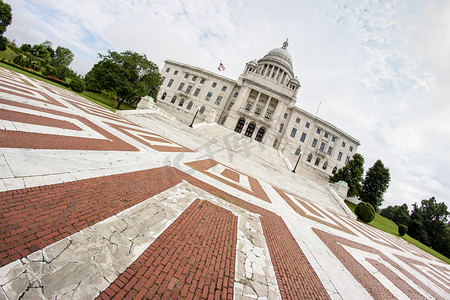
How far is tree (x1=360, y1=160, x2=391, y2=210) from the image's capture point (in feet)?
98.2

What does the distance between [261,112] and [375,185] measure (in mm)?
26054

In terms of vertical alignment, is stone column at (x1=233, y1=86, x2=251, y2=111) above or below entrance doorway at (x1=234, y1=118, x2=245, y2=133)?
above

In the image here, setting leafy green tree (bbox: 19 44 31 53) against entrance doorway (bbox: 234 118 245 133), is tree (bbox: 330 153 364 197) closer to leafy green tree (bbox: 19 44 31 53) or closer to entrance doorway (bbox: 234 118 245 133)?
entrance doorway (bbox: 234 118 245 133)

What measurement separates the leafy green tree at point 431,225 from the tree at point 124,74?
52.6 m

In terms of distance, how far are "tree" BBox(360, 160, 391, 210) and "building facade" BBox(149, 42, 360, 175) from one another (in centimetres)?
823

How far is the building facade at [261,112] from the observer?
125ft

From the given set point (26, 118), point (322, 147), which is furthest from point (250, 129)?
point (26, 118)

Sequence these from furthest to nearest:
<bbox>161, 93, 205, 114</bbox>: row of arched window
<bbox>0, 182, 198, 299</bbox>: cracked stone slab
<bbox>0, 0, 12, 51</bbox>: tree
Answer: <bbox>161, 93, 205, 114</bbox>: row of arched window, <bbox>0, 0, 12, 51</bbox>: tree, <bbox>0, 182, 198, 299</bbox>: cracked stone slab

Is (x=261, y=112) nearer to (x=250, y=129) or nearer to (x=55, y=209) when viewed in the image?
(x=250, y=129)

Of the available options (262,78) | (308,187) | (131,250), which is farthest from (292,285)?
(262,78)

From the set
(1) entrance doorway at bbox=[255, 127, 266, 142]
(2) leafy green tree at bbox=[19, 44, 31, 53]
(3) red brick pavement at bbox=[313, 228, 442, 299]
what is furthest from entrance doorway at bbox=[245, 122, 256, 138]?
(2) leafy green tree at bbox=[19, 44, 31, 53]

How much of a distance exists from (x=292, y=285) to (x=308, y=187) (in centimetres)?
1564

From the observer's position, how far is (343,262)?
4.84 m

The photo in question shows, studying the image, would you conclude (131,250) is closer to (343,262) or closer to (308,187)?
(343,262)
